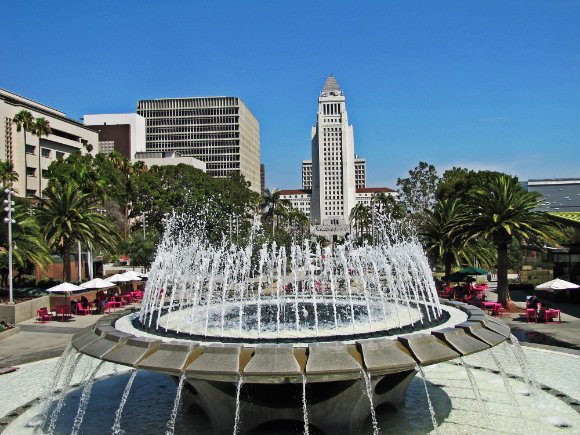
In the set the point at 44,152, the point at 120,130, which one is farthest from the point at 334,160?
the point at 44,152

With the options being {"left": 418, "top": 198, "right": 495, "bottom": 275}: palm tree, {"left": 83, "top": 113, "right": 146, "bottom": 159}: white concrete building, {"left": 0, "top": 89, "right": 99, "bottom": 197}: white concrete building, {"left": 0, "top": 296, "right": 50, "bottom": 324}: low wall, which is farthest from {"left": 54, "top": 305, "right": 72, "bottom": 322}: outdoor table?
{"left": 83, "top": 113, "right": 146, "bottom": 159}: white concrete building

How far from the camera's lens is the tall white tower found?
174m

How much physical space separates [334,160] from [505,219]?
148 meters

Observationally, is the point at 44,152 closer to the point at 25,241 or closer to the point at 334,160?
the point at 25,241

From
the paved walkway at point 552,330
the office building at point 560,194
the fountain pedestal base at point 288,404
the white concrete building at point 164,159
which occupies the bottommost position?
the paved walkway at point 552,330

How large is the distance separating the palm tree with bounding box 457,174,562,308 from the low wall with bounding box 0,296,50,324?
2360 centimetres

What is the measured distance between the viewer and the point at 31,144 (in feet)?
216

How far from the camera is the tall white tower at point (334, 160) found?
173500 mm

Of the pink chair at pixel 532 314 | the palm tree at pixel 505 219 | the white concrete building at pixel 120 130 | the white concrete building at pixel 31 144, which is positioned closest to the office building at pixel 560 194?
the palm tree at pixel 505 219

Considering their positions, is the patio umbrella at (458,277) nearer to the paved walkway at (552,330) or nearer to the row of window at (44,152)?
the paved walkway at (552,330)

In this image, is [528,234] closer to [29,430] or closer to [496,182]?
[496,182]

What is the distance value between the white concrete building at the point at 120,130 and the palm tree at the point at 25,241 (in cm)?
9805

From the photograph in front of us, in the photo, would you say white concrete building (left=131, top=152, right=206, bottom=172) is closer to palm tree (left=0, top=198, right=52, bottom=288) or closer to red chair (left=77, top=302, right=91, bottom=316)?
palm tree (left=0, top=198, right=52, bottom=288)

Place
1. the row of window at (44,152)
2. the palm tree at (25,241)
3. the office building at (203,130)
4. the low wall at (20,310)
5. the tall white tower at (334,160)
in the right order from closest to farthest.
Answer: the low wall at (20,310), the palm tree at (25,241), the row of window at (44,152), the office building at (203,130), the tall white tower at (334,160)
